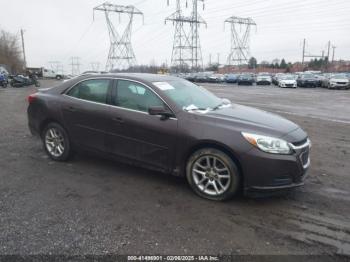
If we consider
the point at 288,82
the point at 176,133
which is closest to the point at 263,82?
the point at 288,82

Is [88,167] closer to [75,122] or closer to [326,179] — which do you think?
[75,122]

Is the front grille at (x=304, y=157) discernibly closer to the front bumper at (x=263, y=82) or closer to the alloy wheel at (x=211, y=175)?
the alloy wheel at (x=211, y=175)

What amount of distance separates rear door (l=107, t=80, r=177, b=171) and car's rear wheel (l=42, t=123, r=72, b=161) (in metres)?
1.00

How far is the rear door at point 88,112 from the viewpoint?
5.13 meters

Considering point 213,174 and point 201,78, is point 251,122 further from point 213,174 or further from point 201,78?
point 201,78

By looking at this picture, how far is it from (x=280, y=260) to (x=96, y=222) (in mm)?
1922

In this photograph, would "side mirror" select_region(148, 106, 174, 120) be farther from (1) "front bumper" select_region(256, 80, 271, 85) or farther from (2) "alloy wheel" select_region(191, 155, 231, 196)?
(1) "front bumper" select_region(256, 80, 271, 85)

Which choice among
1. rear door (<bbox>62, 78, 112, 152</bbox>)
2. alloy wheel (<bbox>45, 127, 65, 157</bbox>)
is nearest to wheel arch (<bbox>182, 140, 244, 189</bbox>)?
rear door (<bbox>62, 78, 112, 152</bbox>)

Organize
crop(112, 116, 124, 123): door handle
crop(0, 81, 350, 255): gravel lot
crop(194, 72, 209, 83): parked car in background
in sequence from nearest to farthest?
crop(0, 81, 350, 255): gravel lot
crop(112, 116, 124, 123): door handle
crop(194, 72, 209, 83): parked car in background

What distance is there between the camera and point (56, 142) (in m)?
5.77

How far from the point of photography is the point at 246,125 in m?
4.23

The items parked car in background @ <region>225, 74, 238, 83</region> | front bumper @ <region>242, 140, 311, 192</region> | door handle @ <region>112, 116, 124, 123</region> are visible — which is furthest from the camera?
parked car in background @ <region>225, 74, 238, 83</region>

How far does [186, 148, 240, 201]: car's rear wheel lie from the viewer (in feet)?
13.6

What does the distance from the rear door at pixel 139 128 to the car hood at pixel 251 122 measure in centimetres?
62
